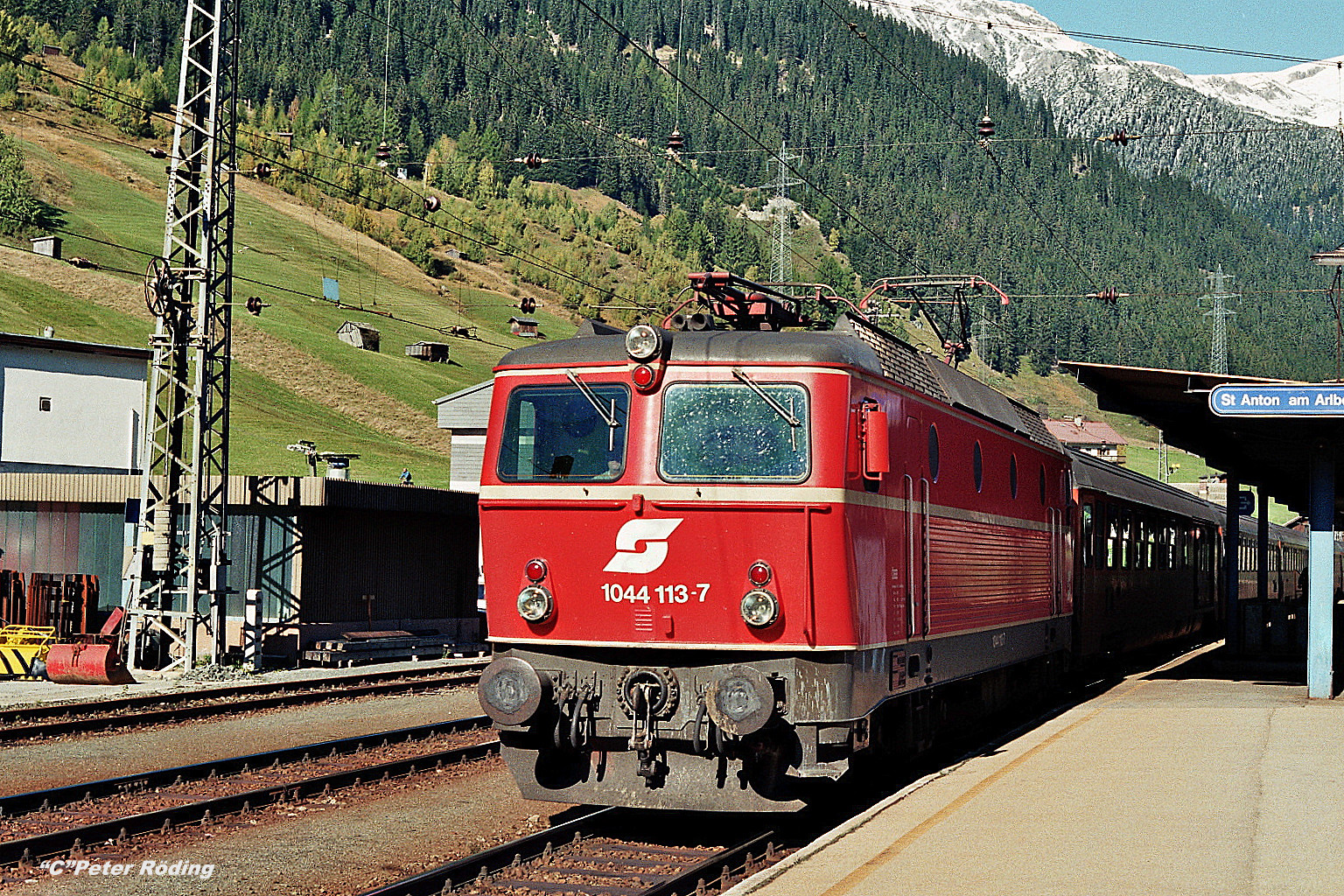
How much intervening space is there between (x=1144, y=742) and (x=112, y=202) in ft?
413

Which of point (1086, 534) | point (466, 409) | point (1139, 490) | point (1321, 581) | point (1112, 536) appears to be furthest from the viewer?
point (466, 409)

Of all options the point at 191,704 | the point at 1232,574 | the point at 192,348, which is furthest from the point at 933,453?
the point at 1232,574

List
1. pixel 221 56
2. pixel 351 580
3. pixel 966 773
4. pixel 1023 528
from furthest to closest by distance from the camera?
pixel 351 580
pixel 221 56
pixel 1023 528
pixel 966 773

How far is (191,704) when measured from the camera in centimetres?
2131

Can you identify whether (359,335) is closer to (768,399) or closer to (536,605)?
(536,605)

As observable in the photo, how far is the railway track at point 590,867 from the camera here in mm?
9586

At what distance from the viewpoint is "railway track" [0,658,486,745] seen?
58.5 feet

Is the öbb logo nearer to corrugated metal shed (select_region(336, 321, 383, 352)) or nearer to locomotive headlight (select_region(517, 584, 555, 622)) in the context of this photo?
locomotive headlight (select_region(517, 584, 555, 622))

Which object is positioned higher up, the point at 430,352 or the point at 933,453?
the point at 430,352

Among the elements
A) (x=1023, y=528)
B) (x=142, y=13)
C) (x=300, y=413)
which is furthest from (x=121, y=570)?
(x=142, y=13)

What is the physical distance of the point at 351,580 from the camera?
30203 millimetres

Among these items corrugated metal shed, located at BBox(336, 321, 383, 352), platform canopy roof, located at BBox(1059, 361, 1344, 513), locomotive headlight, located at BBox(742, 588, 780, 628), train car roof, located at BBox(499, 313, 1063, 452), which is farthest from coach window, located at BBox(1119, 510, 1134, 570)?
corrugated metal shed, located at BBox(336, 321, 383, 352)

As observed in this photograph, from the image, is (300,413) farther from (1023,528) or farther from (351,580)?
(1023,528)

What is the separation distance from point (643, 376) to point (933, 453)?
3175 millimetres
